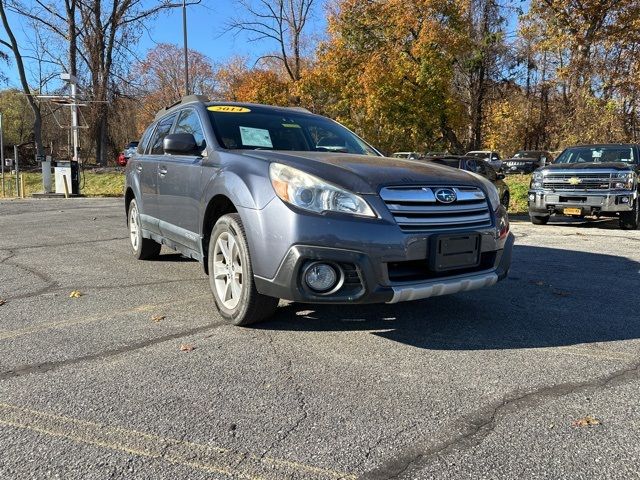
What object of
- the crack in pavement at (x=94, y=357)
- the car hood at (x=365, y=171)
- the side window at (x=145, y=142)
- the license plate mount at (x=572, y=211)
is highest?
the side window at (x=145, y=142)

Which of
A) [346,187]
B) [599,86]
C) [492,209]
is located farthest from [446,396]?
[599,86]

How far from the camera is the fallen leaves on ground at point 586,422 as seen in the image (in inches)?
102

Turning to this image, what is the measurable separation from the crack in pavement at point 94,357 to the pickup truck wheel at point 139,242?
9.10 ft

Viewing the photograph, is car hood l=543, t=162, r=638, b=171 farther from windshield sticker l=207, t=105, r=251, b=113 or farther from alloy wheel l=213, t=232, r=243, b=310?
alloy wheel l=213, t=232, r=243, b=310

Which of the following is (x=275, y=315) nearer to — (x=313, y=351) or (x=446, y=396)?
(x=313, y=351)

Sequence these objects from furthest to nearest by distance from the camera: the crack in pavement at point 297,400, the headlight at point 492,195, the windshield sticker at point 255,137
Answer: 1. the windshield sticker at point 255,137
2. the headlight at point 492,195
3. the crack in pavement at point 297,400

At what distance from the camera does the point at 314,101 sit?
28109 mm

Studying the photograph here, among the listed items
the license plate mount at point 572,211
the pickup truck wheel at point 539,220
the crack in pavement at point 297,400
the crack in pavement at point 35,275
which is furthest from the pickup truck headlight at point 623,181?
the crack in pavement at point 35,275

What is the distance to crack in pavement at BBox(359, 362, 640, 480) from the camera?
2.22 meters

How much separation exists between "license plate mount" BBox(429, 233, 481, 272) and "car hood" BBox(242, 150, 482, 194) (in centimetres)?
41

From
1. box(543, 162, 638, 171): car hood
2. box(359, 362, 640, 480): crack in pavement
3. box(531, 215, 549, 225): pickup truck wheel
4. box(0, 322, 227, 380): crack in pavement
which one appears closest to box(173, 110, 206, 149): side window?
box(0, 322, 227, 380): crack in pavement

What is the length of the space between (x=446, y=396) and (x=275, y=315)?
Result: 1.73 m

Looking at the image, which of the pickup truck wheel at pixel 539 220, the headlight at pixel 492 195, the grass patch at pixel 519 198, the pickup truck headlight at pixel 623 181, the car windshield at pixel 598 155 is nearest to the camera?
the headlight at pixel 492 195

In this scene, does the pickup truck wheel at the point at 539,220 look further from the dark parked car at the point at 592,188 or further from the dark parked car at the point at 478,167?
the dark parked car at the point at 478,167
